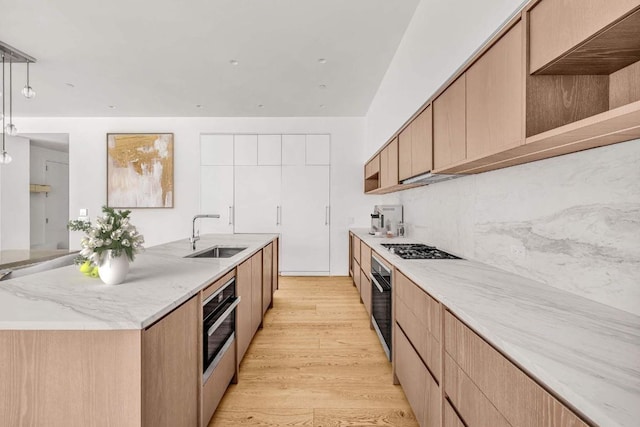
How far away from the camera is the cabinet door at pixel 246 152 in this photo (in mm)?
5215

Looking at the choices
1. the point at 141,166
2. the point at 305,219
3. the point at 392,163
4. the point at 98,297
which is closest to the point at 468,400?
the point at 98,297

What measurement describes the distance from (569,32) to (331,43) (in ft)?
8.30

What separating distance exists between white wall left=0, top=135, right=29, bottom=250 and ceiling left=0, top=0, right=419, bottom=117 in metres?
1.37

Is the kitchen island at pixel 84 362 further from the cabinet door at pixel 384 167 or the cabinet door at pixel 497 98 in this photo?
the cabinet door at pixel 384 167

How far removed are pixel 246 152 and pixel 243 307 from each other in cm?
359

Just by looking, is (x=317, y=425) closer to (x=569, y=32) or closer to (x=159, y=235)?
(x=569, y=32)

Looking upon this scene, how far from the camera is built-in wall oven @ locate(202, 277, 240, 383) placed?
150 cm

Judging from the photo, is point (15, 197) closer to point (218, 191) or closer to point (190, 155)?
point (190, 155)

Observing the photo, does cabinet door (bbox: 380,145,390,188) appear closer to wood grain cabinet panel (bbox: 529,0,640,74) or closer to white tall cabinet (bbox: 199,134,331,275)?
white tall cabinet (bbox: 199,134,331,275)

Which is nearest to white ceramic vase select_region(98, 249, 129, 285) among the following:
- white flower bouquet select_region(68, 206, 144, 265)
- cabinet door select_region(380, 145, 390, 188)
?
white flower bouquet select_region(68, 206, 144, 265)

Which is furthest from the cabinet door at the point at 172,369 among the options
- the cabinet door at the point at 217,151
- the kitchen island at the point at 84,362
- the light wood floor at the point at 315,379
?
the cabinet door at the point at 217,151

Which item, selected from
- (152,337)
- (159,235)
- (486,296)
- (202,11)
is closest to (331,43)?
(202,11)

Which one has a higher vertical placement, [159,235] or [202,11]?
[202,11]

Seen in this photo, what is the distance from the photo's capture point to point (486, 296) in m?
1.19
